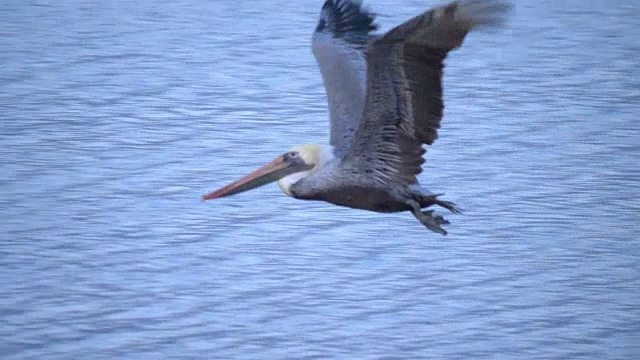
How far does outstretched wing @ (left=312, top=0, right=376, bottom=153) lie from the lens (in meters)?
7.33

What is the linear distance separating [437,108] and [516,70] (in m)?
4.81

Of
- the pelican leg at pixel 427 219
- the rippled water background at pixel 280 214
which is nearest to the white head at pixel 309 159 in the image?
the pelican leg at pixel 427 219

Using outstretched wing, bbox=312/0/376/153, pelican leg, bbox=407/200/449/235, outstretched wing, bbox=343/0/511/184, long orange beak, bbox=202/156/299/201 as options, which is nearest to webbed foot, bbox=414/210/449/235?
pelican leg, bbox=407/200/449/235

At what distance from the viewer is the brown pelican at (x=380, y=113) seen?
6.40m

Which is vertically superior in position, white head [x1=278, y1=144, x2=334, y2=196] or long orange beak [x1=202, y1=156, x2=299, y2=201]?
white head [x1=278, y1=144, x2=334, y2=196]

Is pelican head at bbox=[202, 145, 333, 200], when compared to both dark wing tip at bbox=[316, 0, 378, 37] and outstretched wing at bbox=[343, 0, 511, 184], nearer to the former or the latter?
outstretched wing at bbox=[343, 0, 511, 184]

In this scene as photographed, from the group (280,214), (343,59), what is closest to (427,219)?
(343,59)

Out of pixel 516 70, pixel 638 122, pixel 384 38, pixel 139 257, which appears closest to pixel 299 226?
pixel 139 257

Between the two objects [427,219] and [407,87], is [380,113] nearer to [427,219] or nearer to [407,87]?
[407,87]

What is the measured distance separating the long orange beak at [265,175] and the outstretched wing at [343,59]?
0.75 ft

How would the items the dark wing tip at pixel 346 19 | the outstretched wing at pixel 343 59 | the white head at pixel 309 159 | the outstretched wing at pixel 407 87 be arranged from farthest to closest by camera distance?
the dark wing tip at pixel 346 19, the outstretched wing at pixel 343 59, the white head at pixel 309 159, the outstretched wing at pixel 407 87

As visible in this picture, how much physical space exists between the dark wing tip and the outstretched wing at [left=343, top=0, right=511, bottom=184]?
3.57 feet

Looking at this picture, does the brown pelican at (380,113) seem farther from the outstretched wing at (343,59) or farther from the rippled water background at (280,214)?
the rippled water background at (280,214)

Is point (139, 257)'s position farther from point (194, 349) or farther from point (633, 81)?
point (633, 81)
